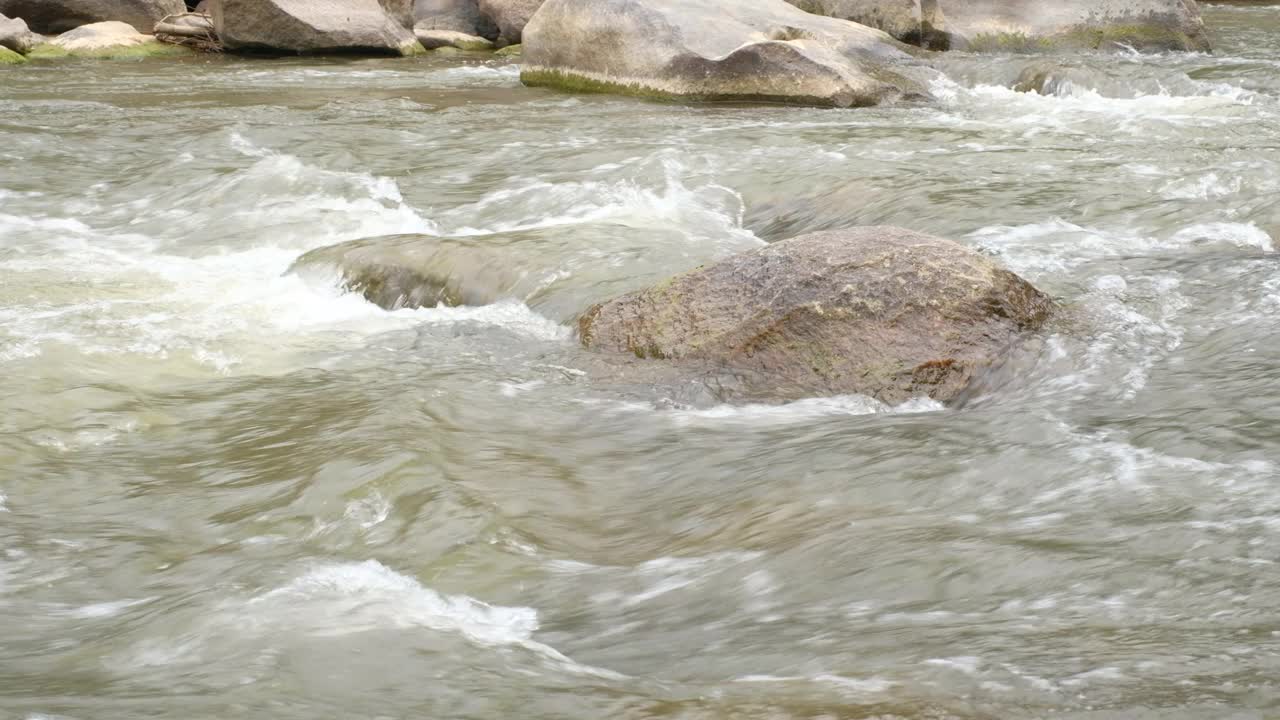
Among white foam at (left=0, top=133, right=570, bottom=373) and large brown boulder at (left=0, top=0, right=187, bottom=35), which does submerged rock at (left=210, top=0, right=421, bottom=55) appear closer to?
large brown boulder at (left=0, top=0, right=187, bottom=35)

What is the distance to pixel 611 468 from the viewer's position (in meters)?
4.44

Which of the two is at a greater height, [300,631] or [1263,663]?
[1263,663]

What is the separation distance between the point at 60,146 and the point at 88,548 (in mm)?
7439

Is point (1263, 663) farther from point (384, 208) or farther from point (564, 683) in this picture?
point (384, 208)

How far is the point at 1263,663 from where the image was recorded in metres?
2.61

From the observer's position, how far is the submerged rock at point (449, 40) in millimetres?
18609

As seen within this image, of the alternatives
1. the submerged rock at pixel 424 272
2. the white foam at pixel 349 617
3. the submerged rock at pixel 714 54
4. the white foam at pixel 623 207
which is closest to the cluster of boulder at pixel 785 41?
the submerged rock at pixel 714 54

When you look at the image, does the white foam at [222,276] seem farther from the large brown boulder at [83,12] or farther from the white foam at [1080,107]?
the large brown boulder at [83,12]

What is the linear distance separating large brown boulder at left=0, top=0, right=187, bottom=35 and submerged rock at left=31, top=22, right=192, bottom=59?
2.29 ft

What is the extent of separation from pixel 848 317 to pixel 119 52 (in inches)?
579

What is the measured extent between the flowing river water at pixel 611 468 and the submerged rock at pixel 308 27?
775cm

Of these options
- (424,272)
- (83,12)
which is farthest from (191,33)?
(424,272)

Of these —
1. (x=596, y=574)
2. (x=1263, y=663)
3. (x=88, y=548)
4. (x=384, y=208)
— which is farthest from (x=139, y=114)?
(x=1263, y=663)

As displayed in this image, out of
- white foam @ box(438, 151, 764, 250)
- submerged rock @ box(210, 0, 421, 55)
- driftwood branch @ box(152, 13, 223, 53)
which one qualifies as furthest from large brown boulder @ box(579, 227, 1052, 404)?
driftwood branch @ box(152, 13, 223, 53)
